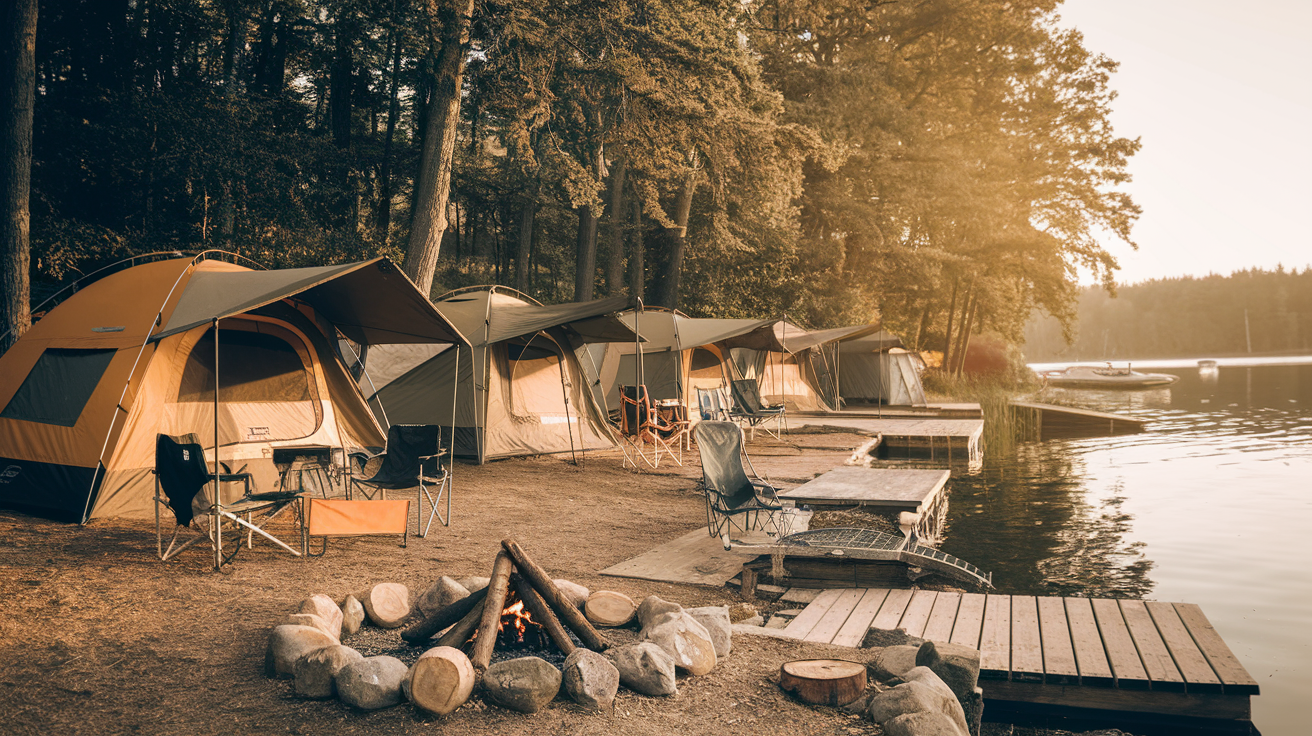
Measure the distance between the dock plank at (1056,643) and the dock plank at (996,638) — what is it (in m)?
0.14

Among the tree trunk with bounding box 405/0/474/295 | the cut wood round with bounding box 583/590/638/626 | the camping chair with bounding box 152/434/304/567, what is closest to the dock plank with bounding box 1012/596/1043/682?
the cut wood round with bounding box 583/590/638/626

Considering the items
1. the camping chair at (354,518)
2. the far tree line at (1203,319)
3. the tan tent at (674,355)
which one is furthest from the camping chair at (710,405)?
the far tree line at (1203,319)

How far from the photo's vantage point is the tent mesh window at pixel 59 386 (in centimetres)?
622

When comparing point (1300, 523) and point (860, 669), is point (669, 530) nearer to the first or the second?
point (860, 669)

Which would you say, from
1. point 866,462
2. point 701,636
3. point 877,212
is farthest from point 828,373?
point 701,636

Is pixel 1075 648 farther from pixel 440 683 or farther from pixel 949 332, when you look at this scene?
pixel 949 332

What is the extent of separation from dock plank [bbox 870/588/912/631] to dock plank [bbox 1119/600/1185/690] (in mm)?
1021

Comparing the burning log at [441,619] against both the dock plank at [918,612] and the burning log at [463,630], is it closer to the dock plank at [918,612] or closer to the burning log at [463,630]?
the burning log at [463,630]

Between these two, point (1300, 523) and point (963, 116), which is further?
point (963, 116)

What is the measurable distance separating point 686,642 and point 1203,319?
107m

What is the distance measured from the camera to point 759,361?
17266mm

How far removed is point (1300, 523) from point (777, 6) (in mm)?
14538

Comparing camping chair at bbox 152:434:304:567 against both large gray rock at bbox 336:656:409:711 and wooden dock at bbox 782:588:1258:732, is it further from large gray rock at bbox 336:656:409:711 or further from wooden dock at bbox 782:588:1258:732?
wooden dock at bbox 782:588:1258:732

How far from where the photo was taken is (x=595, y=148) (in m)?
13.5
